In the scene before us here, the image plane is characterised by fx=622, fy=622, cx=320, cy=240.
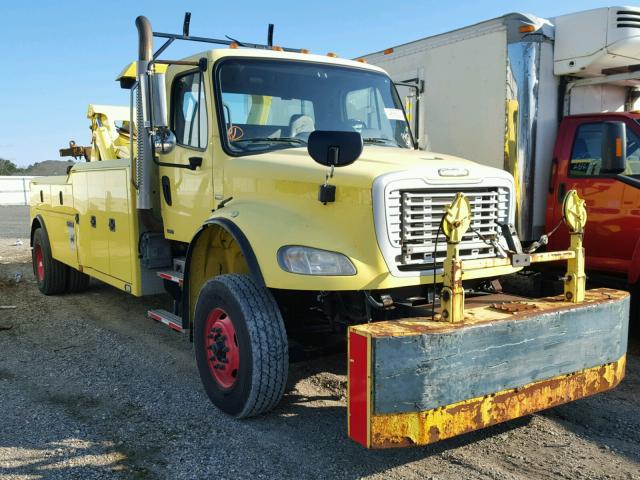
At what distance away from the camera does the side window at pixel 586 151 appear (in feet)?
20.0

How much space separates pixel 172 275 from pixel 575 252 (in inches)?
128

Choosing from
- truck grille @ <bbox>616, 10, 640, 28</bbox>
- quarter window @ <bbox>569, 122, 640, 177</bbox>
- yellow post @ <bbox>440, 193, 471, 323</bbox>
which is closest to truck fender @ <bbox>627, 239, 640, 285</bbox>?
quarter window @ <bbox>569, 122, 640, 177</bbox>

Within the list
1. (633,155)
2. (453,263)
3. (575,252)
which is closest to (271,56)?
(453,263)

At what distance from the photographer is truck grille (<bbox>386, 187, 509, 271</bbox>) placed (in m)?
3.66

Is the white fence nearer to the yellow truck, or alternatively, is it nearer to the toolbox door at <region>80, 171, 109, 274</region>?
the toolbox door at <region>80, 171, 109, 274</region>

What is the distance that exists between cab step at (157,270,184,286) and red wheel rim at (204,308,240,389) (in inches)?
36.2

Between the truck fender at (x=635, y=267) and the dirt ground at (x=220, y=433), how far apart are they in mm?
721

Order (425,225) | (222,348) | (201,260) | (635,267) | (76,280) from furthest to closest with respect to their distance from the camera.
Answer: (76,280) → (635,267) → (201,260) → (222,348) → (425,225)

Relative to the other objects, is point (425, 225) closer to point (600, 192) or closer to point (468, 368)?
point (468, 368)

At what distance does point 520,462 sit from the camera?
3627 mm

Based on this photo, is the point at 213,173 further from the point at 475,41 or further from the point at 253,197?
the point at 475,41

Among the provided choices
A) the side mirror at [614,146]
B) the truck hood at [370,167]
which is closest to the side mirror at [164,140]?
the truck hood at [370,167]

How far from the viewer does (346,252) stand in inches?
143

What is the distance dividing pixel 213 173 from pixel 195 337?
1.24 m
